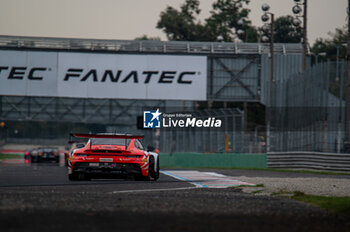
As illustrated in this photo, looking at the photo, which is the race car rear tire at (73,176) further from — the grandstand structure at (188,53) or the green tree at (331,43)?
the green tree at (331,43)

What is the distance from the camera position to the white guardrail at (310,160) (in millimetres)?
30422

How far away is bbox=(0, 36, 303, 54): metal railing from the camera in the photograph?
171ft

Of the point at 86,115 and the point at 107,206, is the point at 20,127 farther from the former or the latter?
the point at 107,206

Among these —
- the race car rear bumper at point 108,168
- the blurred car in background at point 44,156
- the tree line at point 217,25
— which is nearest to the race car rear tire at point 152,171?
the race car rear bumper at point 108,168

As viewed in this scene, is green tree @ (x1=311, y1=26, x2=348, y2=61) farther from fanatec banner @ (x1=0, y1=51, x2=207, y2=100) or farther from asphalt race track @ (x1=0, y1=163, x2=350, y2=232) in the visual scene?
asphalt race track @ (x1=0, y1=163, x2=350, y2=232)

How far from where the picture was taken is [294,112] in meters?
33.2

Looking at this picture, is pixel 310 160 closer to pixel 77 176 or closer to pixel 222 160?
pixel 222 160

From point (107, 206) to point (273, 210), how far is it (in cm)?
223

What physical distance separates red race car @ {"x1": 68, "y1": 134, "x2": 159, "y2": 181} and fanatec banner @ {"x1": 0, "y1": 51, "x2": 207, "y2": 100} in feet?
116

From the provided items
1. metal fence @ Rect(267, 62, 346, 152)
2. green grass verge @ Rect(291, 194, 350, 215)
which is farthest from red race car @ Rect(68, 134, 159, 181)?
metal fence @ Rect(267, 62, 346, 152)

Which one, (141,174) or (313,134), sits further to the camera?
(313,134)

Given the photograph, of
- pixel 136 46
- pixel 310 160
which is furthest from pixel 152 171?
pixel 136 46

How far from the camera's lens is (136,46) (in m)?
52.5

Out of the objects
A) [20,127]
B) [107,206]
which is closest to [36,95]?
[107,206]
